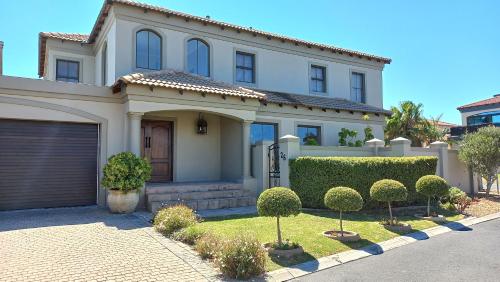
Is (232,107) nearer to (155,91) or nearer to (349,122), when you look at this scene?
(155,91)

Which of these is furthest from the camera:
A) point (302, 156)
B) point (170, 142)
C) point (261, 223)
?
point (170, 142)

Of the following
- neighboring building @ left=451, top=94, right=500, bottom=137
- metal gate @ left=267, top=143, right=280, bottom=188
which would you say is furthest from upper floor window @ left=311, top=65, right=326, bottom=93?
neighboring building @ left=451, top=94, right=500, bottom=137

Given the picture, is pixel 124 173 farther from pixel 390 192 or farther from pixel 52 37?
pixel 52 37

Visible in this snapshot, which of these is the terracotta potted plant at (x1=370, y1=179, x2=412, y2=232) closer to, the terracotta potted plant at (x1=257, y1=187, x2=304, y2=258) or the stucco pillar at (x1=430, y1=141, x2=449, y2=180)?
the terracotta potted plant at (x1=257, y1=187, x2=304, y2=258)

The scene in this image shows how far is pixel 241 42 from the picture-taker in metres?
16.0

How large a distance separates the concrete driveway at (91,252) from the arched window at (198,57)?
741cm

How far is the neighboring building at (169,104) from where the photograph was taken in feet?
35.9

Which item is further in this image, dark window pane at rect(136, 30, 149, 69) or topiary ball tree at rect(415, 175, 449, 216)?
dark window pane at rect(136, 30, 149, 69)

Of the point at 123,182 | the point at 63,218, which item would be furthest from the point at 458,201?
the point at 63,218

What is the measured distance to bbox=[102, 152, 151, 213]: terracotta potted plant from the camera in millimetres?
10203

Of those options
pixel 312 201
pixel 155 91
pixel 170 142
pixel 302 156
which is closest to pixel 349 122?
pixel 302 156

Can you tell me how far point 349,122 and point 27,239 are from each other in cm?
1452

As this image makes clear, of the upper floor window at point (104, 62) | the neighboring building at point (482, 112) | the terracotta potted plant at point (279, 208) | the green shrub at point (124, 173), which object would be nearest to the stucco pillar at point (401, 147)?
the terracotta potted plant at point (279, 208)

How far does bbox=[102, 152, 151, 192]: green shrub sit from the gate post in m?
4.62
